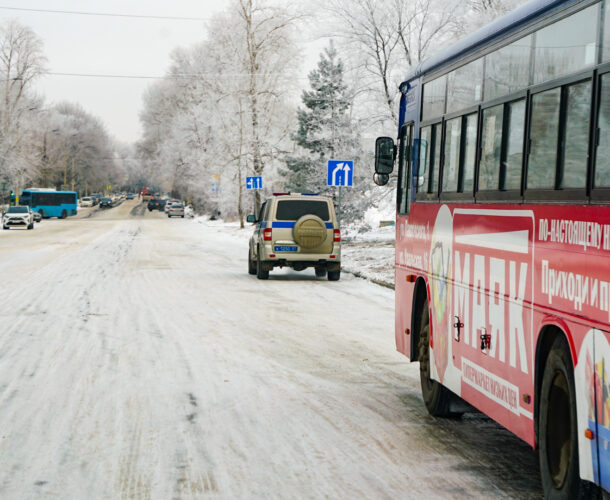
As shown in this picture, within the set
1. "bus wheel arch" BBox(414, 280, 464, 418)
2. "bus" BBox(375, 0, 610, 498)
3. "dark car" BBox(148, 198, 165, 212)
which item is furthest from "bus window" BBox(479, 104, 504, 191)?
"dark car" BBox(148, 198, 165, 212)

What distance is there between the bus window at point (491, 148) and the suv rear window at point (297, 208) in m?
15.3

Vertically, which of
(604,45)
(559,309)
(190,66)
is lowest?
(559,309)

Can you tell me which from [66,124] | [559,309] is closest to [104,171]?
[66,124]

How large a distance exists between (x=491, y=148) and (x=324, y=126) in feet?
120

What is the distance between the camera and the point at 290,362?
10336 mm

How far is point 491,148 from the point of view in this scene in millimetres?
6371

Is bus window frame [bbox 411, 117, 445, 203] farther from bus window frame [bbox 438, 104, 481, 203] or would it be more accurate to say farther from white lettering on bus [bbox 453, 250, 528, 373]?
white lettering on bus [bbox 453, 250, 528, 373]

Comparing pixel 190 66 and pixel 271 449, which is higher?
pixel 190 66

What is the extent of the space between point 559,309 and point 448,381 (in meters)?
2.46

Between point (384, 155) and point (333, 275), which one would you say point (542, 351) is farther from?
point (333, 275)

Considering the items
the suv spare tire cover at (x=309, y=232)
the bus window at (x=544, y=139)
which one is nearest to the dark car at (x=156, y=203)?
the suv spare tire cover at (x=309, y=232)

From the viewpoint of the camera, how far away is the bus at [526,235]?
4.48 m

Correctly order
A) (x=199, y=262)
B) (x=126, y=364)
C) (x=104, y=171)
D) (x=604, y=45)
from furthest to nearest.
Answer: (x=104, y=171)
(x=199, y=262)
(x=126, y=364)
(x=604, y=45)

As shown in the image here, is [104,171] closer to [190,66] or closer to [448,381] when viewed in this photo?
[190,66]
